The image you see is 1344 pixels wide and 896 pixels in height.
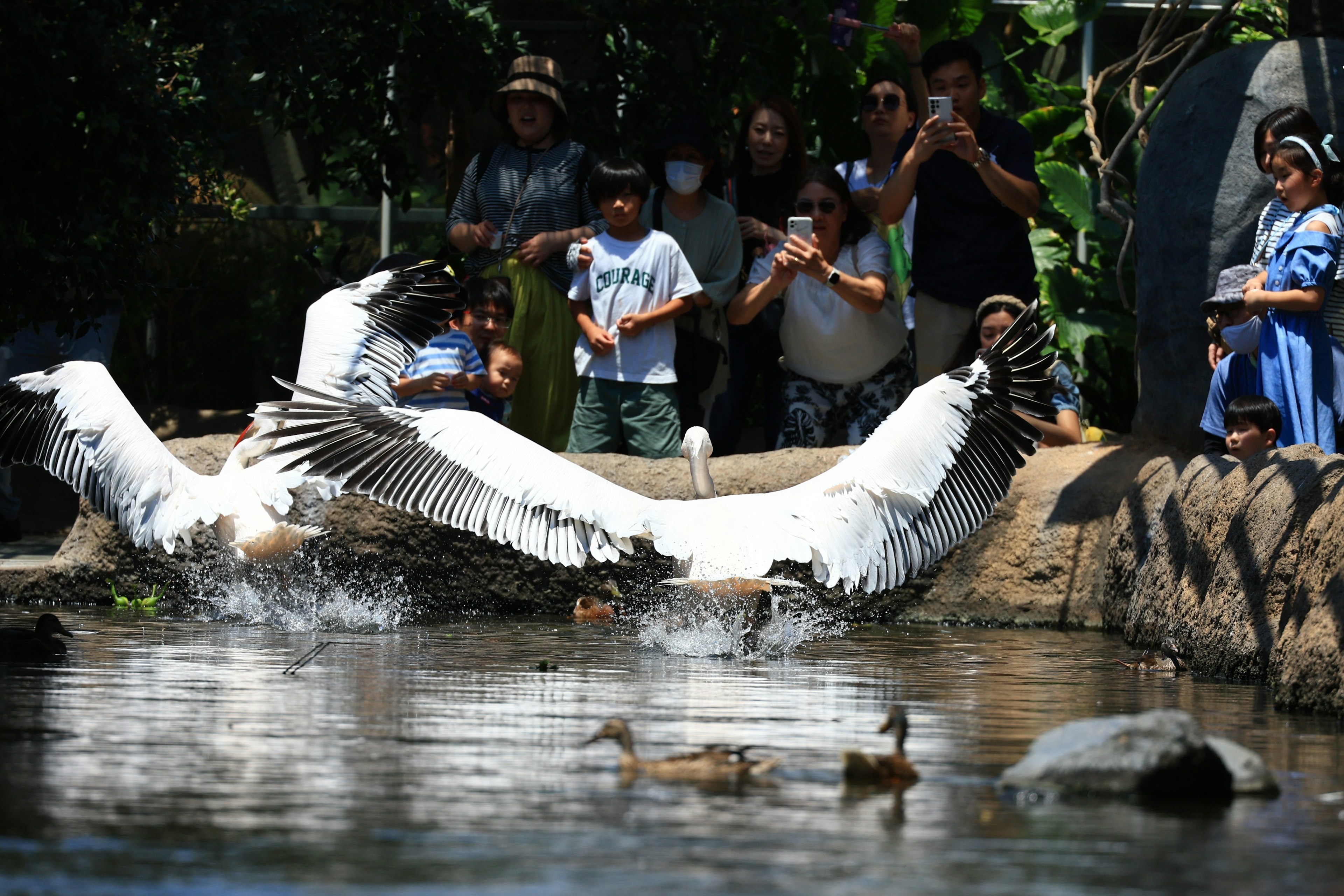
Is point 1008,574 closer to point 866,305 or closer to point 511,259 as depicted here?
point 866,305

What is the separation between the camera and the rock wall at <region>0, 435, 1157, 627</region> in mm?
8344

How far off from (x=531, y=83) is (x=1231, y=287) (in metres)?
3.86

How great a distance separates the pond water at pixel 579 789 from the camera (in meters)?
3.01

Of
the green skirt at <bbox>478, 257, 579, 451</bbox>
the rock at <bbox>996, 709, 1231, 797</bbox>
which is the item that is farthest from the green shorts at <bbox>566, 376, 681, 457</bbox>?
the rock at <bbox>996, 709, 1231, 797</bbox>

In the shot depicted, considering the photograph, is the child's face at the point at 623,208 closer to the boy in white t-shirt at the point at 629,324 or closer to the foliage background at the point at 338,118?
the boy in white t-shirt at the point at 629,324

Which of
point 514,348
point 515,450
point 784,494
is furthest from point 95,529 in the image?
point 784,494

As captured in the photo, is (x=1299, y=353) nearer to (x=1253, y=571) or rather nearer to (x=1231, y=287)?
(x=1231, y=287)

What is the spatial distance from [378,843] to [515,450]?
12.9 ft

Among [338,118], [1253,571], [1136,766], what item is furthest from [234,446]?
[1136,766]

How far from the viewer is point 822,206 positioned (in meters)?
8.73

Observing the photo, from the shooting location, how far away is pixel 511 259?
9.34 metres

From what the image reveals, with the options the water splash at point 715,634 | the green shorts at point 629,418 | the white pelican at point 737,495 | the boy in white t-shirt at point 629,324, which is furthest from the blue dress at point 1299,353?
the green shorts at point 629,418

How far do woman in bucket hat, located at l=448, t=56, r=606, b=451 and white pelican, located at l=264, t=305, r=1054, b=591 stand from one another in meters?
1.90

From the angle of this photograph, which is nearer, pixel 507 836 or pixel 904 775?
pixel 507 836
